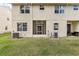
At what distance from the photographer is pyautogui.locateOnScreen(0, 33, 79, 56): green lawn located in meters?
4.11

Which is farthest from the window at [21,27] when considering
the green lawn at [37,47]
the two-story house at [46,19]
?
the green lawn at [37,47]

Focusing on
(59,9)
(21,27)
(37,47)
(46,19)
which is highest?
(59,9)

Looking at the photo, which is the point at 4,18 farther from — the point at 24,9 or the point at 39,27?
the point at 39,27

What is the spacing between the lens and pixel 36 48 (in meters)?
4.17

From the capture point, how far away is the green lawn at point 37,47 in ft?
13.5

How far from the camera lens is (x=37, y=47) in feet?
13.7

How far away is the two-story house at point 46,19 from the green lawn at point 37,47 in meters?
0.10

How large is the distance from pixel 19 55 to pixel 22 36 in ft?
1.19

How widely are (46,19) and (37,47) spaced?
0.44 metres

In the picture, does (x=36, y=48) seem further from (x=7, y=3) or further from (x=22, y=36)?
(x=7, y=3)

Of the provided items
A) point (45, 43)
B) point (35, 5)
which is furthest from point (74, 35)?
point (35, 5)

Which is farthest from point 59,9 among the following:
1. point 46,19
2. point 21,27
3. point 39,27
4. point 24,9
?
point 21,27

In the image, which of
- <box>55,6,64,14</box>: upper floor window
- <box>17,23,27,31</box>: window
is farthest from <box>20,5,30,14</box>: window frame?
<box>55,6,64,14</box>: upper floor window

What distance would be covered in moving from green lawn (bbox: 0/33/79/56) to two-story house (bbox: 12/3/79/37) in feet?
0.33
